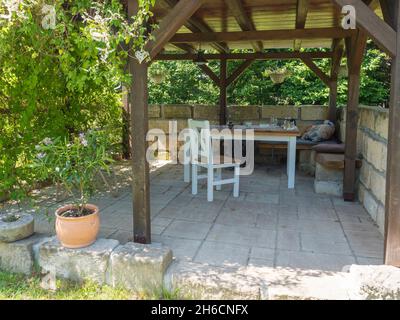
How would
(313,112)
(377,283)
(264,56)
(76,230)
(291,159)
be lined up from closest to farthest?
1. (377,283)
2. (76,230)
3. (291,159)
4. (264,56)
5. (313,112)

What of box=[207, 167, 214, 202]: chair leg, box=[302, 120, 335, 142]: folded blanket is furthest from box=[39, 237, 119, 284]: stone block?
box=[302, 120, 335, 142]: folded blanket

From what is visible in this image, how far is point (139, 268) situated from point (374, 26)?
7.09 ft

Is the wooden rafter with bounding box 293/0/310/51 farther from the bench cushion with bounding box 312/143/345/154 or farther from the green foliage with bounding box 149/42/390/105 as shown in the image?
the green foliage with bounding box 149/42/390/105

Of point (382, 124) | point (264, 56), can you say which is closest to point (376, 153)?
point (382, 124)

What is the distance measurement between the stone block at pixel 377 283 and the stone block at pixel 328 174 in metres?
2.29

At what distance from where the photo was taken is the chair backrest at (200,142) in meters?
Result: 4.14

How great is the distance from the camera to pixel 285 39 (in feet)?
14.1

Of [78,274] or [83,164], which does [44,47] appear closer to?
[83,164]

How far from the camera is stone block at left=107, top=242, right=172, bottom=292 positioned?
7.92 feet

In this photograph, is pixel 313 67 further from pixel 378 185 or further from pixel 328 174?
pixel 378 185

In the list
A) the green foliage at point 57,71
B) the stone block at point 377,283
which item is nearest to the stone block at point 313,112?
the green foliage at point 57,71

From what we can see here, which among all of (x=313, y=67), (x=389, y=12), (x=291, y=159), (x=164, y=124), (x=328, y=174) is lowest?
(x=328, y=174)

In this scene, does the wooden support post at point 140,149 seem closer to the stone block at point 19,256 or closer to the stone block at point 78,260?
the stone block at point 78,260

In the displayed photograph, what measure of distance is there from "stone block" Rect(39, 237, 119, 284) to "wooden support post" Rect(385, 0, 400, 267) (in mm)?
1890
